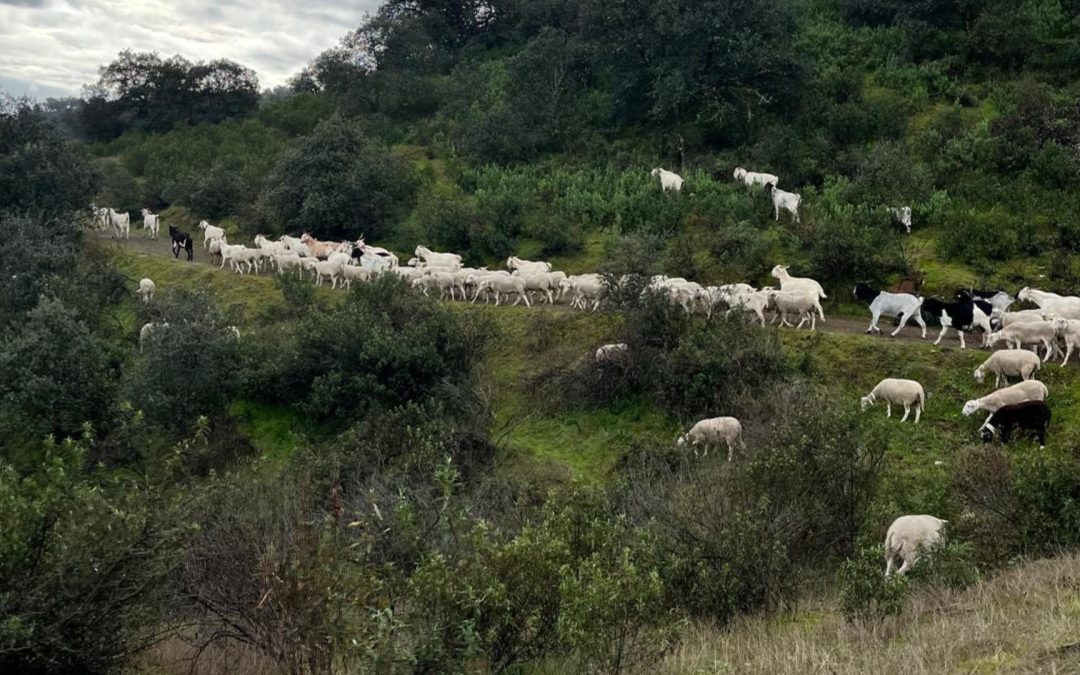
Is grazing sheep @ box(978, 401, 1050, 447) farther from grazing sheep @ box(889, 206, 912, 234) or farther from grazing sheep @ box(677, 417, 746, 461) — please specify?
grazing sheep @ box(889, 206, 912, 234)

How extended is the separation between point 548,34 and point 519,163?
7296mm

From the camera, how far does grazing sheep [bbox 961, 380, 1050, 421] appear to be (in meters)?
12.9

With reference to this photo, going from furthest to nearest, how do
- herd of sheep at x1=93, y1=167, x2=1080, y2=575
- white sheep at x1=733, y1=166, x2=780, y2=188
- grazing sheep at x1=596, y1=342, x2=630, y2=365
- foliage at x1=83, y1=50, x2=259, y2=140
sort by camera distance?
foliage at x1=83, y1=50, x2=259, y2=140, white sheep at x1=733, y1=166, x2=780, y2=188, grazing sheep at x1=596, y1=342, x2=630, y2=365, herd of sheep at x1=93, y1=167, x2=1080, y2=575

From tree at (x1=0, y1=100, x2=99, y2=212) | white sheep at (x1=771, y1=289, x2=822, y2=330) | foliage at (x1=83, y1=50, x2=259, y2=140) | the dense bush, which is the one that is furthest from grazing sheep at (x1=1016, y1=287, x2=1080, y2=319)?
foliage at (x1=83, y1=50, x2=259, y2=140)

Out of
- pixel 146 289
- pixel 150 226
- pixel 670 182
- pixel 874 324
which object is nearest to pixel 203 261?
pixel 146 289

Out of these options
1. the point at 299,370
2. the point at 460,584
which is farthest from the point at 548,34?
the point at 460,584

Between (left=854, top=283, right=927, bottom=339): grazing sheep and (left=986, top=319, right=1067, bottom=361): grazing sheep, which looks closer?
(left=986, top=319, right=1067, bottom=361): grazing sheep

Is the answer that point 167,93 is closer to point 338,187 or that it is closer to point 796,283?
point 338,187

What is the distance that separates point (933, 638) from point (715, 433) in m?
7.91

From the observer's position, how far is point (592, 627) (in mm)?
5566

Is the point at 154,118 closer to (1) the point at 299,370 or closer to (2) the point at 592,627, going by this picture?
(1) the point at 299,370

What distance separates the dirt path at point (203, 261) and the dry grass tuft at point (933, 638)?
30.6ft

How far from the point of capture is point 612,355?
1667 centimetres

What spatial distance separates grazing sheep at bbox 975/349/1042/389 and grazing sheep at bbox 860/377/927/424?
3.81ft
